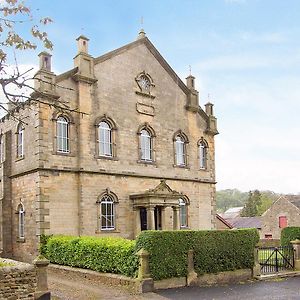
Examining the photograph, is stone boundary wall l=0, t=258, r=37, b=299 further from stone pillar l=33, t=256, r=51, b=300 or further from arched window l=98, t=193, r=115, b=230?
arched window l=98, t=193, r=115, b=230

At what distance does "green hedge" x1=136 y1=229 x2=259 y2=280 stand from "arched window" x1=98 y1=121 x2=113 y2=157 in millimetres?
8519

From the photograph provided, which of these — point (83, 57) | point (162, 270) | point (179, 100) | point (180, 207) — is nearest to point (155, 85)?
point (179, 100)

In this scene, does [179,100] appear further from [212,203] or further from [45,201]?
[45,201]

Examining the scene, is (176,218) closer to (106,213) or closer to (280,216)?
(106,213)

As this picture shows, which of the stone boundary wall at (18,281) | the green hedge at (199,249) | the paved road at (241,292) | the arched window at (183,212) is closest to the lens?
the stone boundary wall at (18,281)

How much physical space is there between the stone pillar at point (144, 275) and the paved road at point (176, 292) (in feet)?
1.08

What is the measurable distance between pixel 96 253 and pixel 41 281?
186 inches

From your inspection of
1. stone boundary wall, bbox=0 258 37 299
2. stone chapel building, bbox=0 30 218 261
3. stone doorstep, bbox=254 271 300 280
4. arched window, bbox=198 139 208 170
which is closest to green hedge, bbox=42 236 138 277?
stone chapel building, bbox=0 30 218 261

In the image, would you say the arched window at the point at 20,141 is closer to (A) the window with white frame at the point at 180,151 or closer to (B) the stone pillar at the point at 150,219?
(B) the stone pillar at the point at 150,219

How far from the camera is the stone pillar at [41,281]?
12.1 metres

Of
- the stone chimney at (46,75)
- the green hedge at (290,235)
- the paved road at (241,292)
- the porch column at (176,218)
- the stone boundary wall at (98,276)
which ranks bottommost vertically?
the paved road at (241,292)

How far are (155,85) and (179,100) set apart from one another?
2310 millimetres

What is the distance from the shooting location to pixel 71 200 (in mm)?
22109

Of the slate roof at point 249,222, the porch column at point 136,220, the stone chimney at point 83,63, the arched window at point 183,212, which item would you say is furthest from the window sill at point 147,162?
the slate roof at point 249,222
